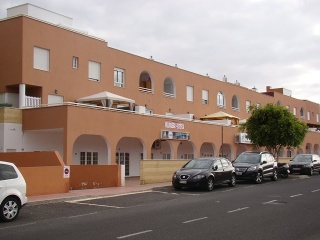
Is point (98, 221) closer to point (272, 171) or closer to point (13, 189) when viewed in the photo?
point (13, 189)

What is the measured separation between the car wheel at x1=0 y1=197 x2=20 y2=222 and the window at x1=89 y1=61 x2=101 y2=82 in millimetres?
20018

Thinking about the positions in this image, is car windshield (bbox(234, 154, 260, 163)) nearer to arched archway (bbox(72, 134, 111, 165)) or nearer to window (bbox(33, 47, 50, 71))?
arched archway (bbox(72, 134, 111, 165))

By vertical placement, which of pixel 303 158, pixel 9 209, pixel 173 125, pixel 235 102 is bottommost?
pixel 9 209

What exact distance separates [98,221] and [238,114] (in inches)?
1566

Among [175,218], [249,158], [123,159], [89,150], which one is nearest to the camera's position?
[175,218]

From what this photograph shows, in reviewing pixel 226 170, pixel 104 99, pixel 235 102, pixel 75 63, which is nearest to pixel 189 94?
pixel 235 102

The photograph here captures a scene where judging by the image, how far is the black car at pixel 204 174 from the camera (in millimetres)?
20891

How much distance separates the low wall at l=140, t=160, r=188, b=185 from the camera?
2428 centimetres

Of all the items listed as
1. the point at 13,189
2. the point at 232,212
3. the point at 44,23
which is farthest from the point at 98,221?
the point at 44,23

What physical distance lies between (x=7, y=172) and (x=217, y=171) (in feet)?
38.1

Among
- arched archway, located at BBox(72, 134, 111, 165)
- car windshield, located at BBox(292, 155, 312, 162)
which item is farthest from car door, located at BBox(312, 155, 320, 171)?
arched archway, located at BBox(72, 134, 111, 165)

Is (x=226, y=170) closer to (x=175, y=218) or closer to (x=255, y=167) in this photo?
(x=255, y=167)

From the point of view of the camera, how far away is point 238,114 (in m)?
50.4

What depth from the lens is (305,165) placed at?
33.7m
